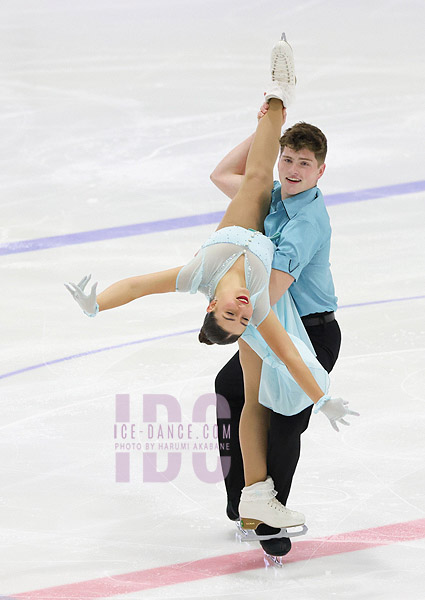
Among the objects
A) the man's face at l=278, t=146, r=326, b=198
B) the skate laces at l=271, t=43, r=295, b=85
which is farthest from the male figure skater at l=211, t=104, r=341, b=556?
the skate laces at l=271, t=43, r=295, b=85

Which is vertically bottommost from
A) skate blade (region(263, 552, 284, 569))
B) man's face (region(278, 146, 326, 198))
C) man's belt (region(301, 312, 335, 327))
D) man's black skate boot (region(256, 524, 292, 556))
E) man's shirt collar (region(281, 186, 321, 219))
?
skate blade (region(263, 552, 284, 569))

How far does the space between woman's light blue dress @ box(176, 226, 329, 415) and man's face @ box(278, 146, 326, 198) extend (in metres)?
0.21

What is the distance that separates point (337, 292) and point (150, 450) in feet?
6.97

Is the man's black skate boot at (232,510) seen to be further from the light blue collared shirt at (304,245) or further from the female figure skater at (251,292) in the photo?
the light blue collared shirt at (304,245)

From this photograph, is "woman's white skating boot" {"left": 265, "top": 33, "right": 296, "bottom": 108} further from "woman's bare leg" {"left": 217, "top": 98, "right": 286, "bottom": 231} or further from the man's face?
the man's face

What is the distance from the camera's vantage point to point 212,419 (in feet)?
15.9

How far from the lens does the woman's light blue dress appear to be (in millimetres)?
3447

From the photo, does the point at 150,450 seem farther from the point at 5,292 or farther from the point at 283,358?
the point at 5,292

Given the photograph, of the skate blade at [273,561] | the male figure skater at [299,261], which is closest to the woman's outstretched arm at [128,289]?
the male figure skater at [299,261]

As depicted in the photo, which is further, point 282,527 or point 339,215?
point 339,215

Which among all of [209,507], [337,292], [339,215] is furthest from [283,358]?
[339,215]

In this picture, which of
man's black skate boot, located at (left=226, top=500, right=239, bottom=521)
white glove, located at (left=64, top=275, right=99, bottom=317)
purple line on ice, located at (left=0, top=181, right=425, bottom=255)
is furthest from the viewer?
purple line on ice, located at (left=0, top=181, right=425, bottom=255)

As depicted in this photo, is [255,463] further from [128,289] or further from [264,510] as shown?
[128,289]

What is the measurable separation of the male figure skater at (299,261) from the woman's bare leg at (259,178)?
0.13 ft
